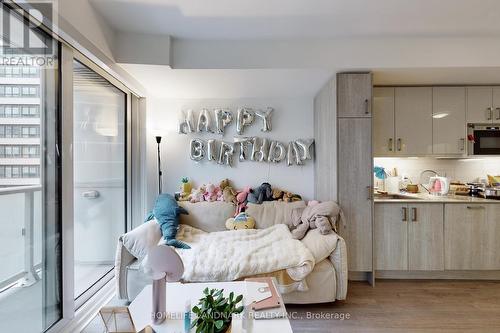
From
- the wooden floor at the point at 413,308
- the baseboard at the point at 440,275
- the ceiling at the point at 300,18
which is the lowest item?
the wooden floor at the point at 413,308

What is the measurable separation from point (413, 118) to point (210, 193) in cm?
262

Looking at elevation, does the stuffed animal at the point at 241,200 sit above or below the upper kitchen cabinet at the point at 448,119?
below

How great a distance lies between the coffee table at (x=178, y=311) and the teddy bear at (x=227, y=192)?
1.58m

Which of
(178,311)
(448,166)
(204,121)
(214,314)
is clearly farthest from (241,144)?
(448,166)

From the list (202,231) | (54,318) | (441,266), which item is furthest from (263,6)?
(441,266)

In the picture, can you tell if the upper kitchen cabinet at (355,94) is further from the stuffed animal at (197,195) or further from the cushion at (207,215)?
the stuffed animal at (197,195)

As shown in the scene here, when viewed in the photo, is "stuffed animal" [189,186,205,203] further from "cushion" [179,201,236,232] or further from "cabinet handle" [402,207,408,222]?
"cabinet handle" [402,207,408,222]

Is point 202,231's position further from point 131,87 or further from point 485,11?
point 485,11

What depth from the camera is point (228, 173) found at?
3432 mm

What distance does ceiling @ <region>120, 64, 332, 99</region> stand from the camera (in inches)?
99.6

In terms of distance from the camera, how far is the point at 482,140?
9.63ft

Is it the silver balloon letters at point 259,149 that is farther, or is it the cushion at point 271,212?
the silver balloon letters at point 259,149

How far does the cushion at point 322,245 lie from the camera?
2258 mm

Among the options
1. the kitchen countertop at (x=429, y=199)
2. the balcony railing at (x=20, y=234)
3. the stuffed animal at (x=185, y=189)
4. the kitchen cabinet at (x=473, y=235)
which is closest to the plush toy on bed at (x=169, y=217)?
the stuffed animal at (x=185, y=189)
